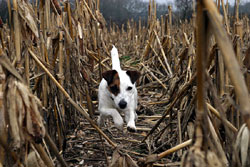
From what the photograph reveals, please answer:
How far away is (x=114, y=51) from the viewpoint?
4199 millimetres

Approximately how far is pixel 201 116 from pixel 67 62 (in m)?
1.94

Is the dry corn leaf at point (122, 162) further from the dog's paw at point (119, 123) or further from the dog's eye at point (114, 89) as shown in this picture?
the dog's eye at point (114, 89)

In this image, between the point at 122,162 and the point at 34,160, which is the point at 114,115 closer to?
the point at 122,162

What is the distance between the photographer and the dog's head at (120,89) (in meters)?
3.18

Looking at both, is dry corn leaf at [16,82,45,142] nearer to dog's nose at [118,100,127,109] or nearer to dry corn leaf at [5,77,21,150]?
dry corn leaf at [5,77,21,150]

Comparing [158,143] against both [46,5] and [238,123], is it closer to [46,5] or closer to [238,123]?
Answer: [238,123]

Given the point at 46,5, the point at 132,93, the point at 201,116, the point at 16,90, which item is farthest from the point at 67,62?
the point at 201,116

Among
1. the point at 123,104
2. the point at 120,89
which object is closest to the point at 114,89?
the point at 120,89

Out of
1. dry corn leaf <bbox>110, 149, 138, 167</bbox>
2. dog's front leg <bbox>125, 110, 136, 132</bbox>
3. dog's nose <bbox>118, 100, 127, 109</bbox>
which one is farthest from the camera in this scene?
dog's nose <bbox>118, 100, 127, 109</bbox>

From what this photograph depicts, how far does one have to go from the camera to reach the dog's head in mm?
3184

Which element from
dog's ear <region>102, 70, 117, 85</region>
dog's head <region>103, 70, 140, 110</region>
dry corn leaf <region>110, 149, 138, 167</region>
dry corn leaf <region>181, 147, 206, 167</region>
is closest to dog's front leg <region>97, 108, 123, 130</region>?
dog's head <region>103, 70, 140, 110</region>

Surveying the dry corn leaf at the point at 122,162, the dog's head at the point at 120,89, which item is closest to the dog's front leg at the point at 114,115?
the dog's head at the point at 120,89

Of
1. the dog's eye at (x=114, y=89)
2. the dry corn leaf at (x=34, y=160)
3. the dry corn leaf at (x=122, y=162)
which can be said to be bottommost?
the dry corn leaf at (x=122, y=162)

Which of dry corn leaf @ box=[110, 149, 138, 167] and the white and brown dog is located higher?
the white and brown dog
